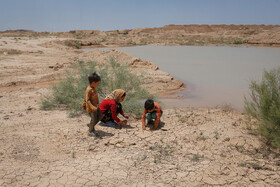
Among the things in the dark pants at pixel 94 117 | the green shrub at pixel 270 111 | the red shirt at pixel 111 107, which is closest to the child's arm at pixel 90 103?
the dark pants at pixel 94 117

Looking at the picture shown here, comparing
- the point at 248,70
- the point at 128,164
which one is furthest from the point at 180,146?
the point at 248,70

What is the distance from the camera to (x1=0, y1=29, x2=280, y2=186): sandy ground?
9.94 feet

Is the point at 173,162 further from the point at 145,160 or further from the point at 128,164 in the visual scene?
the point at 128,164

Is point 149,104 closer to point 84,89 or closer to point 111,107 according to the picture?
point 111,107

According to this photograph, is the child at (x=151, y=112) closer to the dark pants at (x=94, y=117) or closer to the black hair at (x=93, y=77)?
the dark pants at (x=94, y=117)

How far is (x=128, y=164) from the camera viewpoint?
133 inches

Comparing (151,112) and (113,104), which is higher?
(113,104)

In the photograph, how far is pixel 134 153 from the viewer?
12.2 feet

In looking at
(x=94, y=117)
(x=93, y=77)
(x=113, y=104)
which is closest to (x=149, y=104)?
(x=113, y=104)

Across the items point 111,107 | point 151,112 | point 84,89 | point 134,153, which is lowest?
point 134,153

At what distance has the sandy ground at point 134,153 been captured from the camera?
3.03 m

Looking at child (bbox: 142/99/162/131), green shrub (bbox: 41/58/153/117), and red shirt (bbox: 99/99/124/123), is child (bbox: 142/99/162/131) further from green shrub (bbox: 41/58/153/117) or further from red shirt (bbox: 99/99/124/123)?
green shrub (bbox: 41/58/153/117)

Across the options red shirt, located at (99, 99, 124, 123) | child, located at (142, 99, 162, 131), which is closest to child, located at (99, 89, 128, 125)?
red shirt, located at (99, 99, 124, 123)

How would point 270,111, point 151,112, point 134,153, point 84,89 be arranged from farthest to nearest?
point 84,89 < point 151,112 < point 270,111 < point 134,153
